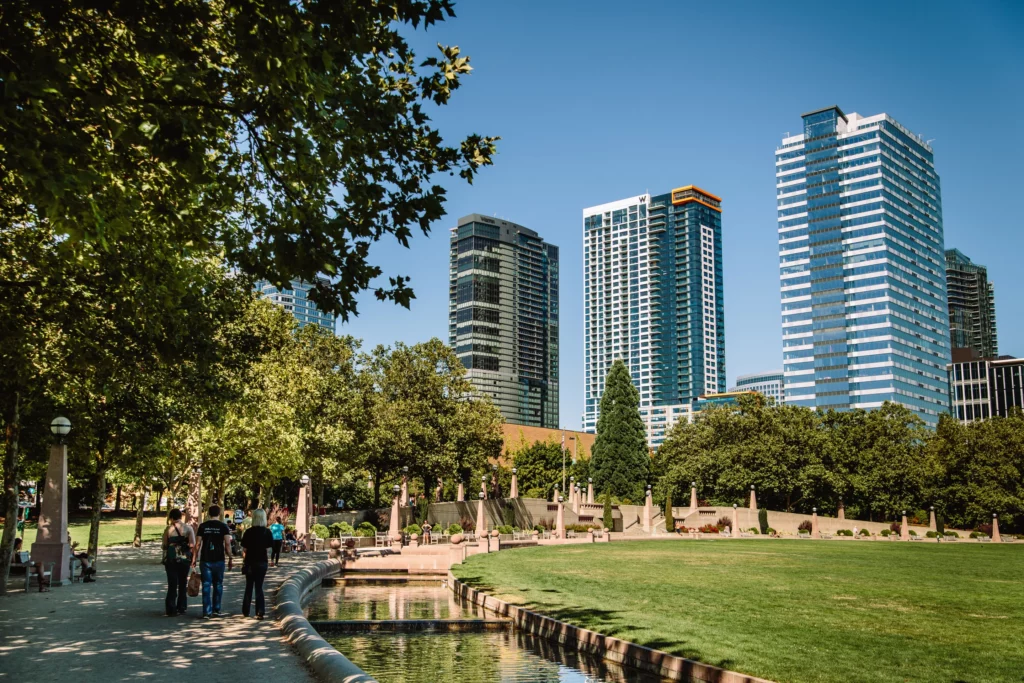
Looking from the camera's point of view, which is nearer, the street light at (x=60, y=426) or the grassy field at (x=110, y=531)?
the street light at (x=60, y=426)

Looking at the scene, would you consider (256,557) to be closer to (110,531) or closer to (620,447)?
(110,531)

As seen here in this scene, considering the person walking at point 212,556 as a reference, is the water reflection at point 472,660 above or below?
below

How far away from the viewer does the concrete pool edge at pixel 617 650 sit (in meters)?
11.6

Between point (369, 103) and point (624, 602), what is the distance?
14.3m

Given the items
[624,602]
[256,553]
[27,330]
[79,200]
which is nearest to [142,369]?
[27,330]

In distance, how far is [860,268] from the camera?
573ft

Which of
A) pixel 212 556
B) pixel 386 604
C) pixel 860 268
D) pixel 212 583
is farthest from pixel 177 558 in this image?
pixel 860 268

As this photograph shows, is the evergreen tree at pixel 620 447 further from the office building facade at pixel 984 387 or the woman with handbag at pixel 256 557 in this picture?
the office building facade at pixel 984 387

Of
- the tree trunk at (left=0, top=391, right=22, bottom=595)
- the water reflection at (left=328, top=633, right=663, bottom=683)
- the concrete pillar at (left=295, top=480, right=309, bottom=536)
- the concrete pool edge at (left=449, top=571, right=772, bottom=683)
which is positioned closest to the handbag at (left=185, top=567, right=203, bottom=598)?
the water reflection at (left=328, top=633, right=663, bottom=683)

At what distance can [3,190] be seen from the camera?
12.1 metres

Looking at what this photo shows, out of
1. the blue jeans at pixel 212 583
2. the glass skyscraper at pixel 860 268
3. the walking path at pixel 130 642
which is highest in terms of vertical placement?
the glass skyscraper at pixel 860 268

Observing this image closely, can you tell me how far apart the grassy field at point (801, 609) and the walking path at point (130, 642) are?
6382 millimetres

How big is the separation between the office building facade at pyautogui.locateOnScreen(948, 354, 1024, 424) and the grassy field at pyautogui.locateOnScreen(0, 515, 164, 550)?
177 meters

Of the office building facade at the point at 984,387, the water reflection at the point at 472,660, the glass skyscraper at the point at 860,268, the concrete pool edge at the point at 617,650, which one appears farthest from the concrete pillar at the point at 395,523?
the office building facade at the point at 984,387
